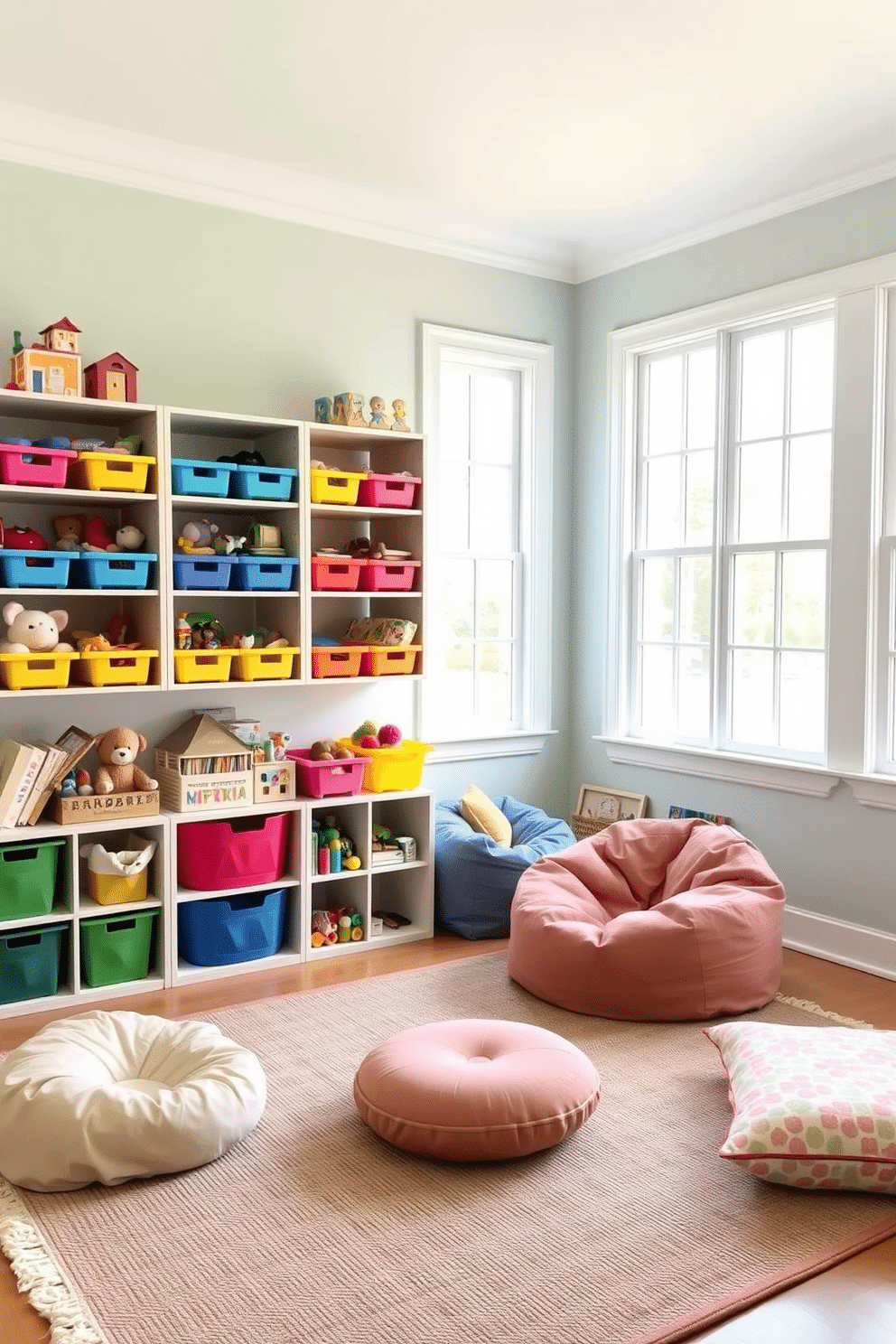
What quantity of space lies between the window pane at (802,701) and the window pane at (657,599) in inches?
26.6

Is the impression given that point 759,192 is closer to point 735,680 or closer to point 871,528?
point 871,528

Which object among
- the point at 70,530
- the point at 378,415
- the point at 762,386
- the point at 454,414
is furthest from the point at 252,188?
the point at 762,386

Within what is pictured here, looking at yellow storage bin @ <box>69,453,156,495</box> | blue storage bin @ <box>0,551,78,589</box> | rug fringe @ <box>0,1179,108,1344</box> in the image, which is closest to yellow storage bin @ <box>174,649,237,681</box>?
blue storage bin @ <box>0,551,78,589</box>

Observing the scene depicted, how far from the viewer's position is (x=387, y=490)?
430 cm

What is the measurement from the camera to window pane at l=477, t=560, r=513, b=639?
5109 millimetres

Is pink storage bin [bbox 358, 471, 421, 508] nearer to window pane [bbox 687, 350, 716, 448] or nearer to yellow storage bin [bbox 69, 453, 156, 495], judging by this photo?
yellow storage bin [bbox 69, 453, 156, 495]

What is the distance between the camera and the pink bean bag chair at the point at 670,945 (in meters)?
3.43

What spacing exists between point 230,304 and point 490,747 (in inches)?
85.3

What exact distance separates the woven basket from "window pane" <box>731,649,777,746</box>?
829 millimetres

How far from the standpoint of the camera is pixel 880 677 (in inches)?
160

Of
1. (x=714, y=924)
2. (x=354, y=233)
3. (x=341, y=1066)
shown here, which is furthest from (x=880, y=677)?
(x=354, y=233)

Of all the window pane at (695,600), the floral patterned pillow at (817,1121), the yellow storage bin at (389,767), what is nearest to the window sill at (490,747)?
the yellow storage bin at (389,767)

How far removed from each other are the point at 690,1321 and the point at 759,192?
3846 millimetres

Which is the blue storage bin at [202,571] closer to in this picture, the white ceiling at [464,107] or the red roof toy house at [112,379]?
the red roof toy house at [112,379]
